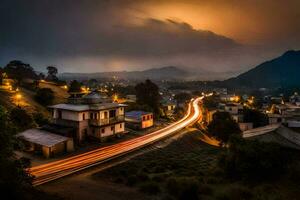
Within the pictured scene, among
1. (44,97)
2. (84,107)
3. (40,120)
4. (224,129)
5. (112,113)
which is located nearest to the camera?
(84,107)

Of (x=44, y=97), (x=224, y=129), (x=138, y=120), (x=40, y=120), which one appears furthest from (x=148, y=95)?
A: (x=40, y=120)

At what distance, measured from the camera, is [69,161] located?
34156 millimetres

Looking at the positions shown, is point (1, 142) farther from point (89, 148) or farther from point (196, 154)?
point (196, 154)

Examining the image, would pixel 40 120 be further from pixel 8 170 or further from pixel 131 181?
pixel 8 170

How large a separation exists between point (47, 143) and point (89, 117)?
962cm

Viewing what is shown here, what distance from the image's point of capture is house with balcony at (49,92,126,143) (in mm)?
44250

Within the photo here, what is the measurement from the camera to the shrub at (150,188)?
2389 cm

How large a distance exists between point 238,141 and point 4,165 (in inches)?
797

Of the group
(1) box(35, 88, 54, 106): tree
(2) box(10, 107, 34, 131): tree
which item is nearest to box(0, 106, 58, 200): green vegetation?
(2) box(10, 107, 34, 131): tree

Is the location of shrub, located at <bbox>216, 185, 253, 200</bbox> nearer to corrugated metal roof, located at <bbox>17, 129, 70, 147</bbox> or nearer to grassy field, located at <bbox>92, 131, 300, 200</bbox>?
grassy field, located at <bbox>92, 131, 300, 200</bbox>

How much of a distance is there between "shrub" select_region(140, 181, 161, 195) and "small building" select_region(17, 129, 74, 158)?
1668 cm

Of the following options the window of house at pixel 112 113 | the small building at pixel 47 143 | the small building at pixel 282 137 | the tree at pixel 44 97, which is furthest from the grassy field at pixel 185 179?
the tree at pixel 44 97

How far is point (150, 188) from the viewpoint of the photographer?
24.3 metres

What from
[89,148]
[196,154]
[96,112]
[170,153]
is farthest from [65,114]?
[196,154]
